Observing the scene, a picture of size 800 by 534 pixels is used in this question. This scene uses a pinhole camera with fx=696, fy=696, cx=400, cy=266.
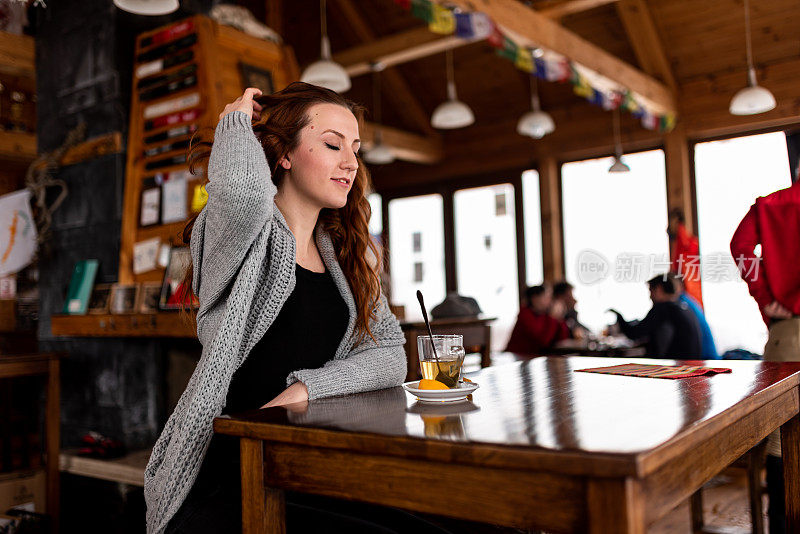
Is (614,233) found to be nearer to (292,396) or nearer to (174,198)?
(174,198)

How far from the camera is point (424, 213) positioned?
9078 mm

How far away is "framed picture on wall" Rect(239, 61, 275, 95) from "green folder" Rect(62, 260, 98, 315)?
1.08 m

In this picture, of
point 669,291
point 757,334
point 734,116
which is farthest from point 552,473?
point 734,116

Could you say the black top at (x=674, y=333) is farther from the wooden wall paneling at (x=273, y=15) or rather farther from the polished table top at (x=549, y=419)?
the wooden wall paneling at (x=273, y=15)

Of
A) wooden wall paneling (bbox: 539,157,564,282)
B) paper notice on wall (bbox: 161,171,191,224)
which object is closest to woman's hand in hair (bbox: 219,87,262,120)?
paper notice on wall (bbox: 161,171,191,224)

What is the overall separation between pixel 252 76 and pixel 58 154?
1015mm

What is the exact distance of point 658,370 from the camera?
1.59 meters

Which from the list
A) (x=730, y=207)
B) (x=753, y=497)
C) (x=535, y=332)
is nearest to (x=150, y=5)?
(x=753, y=497)

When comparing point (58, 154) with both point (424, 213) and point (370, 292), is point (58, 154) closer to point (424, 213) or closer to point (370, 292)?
point (370, 292)

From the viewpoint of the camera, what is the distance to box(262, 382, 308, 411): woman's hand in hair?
1.29m

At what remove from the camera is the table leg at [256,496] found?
1106 millimetres

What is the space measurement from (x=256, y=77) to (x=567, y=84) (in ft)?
16.4

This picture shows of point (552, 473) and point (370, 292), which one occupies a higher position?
point (370, 292)

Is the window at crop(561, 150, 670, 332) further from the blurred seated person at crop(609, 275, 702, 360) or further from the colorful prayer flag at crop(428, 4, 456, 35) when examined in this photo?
the colorful prayer flag at crop(428, 4, 456, 35)
